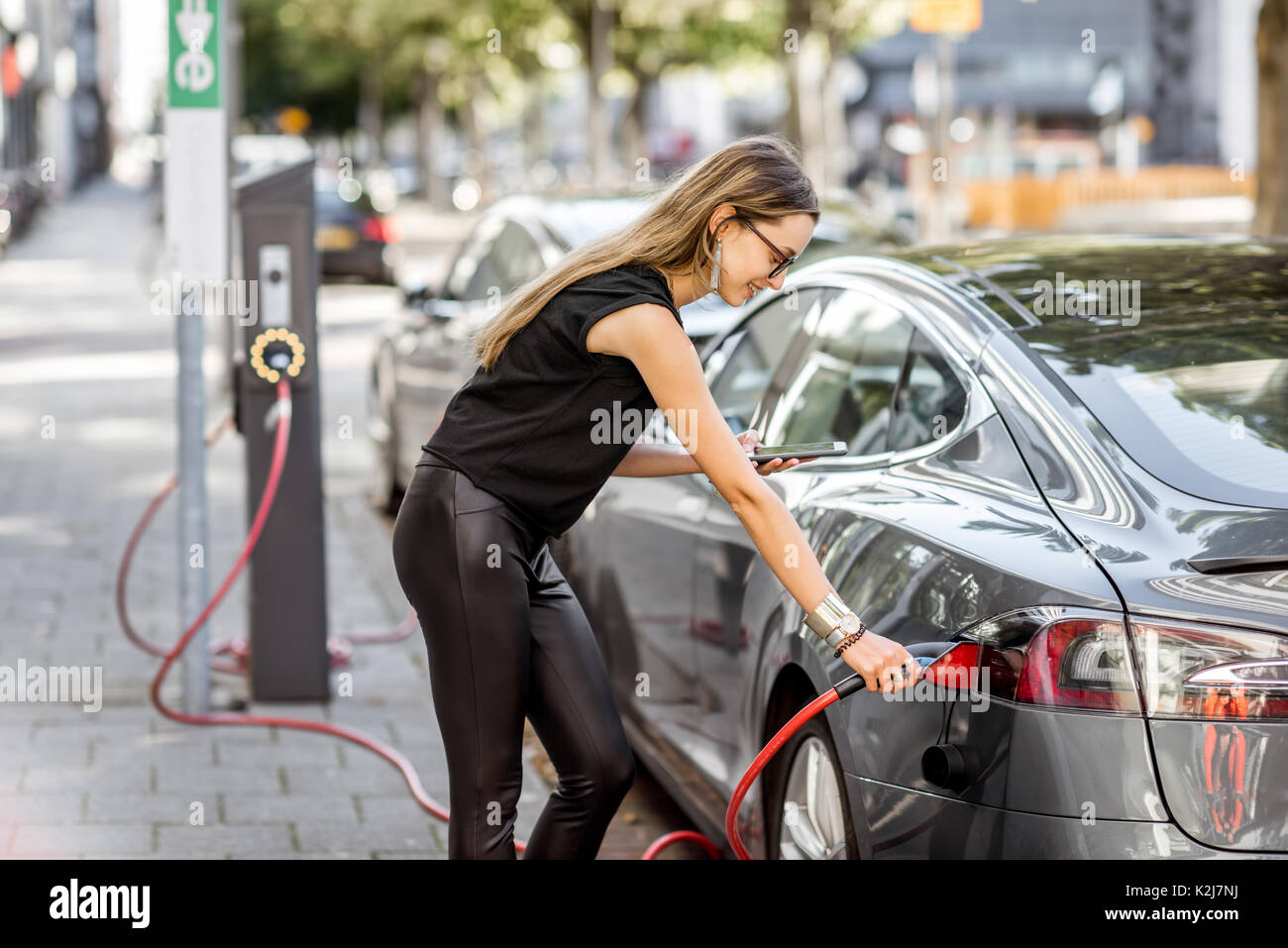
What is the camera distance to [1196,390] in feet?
10.6

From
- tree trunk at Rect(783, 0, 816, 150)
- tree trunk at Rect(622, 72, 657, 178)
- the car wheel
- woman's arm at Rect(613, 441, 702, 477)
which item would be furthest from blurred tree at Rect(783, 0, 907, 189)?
woman's arm at Rect(613, 441, 702, 477)

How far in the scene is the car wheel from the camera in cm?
336

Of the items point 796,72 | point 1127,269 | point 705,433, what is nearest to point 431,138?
point 796,72

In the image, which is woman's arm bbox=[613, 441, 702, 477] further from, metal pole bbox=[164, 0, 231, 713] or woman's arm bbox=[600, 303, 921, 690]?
metal pole bbox=[164, 0, 231, 713]

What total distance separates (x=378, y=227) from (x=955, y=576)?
21.3 m

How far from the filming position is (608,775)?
10.5ft

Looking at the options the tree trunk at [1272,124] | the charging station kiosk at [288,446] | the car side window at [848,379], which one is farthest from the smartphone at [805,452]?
the tree trunk at [1272,124]

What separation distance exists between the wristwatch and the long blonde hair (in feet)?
1.99

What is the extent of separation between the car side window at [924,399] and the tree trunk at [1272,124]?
822 cm

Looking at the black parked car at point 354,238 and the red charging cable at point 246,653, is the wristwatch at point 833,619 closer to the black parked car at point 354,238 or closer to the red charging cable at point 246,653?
the red charging cable at point 246,653

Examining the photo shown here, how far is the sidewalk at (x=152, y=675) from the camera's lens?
4.73 metres

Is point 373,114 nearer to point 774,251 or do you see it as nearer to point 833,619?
point 774,251

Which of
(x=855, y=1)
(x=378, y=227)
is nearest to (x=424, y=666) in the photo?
(x=378, y=227)
